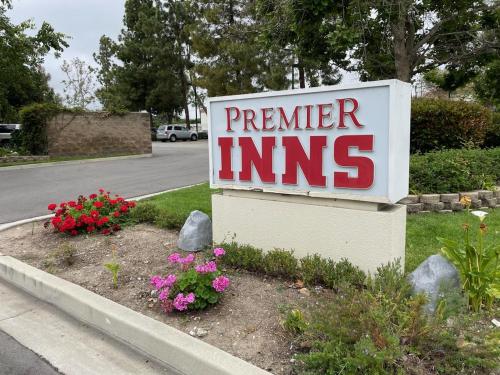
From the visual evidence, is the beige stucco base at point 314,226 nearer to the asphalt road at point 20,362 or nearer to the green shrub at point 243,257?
the green shrub at point 243,257

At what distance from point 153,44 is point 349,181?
3972 cm

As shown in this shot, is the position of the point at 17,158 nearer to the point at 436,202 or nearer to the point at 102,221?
the point at 102,221

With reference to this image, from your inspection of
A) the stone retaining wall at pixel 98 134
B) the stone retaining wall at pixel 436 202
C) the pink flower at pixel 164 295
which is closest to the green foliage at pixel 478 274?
the pink flower at pixel 164 295

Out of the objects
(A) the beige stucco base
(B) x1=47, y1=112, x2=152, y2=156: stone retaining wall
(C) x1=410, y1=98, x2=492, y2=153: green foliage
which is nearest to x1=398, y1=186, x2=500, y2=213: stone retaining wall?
(C) x1=410, y1=98, x2=492, y2=153: green foliage

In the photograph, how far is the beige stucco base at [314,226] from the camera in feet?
11.7

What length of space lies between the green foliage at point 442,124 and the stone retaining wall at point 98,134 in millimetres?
16941

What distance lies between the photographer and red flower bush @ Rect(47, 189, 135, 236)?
5672 millimetres

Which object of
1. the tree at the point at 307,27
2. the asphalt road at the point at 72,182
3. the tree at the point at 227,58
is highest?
the tree at the point at 227,58

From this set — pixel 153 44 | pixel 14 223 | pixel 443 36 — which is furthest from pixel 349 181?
pixel 153 44

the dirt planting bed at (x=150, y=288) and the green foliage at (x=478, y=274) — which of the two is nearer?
the dirt planting bed at (x=150, y=288)

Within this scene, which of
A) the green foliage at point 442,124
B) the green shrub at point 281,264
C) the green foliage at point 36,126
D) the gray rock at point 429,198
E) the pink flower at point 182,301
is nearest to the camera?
the pink flower at point 182,301

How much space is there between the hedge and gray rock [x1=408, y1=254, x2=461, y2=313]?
3554 millimetres

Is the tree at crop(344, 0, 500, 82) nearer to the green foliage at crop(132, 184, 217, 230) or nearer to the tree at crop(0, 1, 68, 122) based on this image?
the green foliage at crop(132, 184, 217, 230)

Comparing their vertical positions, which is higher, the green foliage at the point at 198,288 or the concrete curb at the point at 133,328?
the green foliage at the point at 198,288
